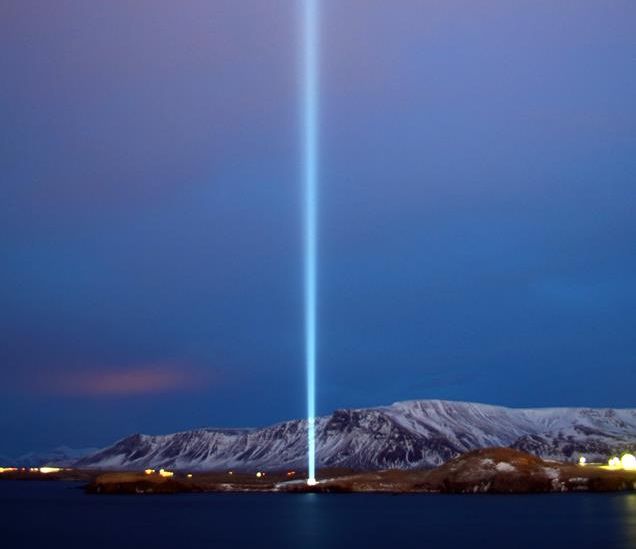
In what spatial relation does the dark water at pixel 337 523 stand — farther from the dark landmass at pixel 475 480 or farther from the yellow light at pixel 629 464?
the yellow light at pixel 629 464

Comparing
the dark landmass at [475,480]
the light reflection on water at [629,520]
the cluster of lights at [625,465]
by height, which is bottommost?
the light reflection on water at [629,520]

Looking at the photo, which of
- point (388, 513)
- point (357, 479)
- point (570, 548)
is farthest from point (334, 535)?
point (357, 479)

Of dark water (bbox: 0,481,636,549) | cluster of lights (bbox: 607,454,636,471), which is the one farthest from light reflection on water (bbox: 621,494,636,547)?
cluster of lights (bbox: 607,454,636,471)

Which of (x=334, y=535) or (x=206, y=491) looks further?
(x=206, y=491)

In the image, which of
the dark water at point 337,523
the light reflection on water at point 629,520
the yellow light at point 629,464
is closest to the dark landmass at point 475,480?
the yellow light at point 629,464

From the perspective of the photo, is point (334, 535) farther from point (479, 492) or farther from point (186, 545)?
point (479, 492)

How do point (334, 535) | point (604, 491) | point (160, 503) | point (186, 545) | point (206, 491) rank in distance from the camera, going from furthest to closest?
point (206, 491)
point (604, 491)
point (160, 503)
point (334, 535)
point (186, 545)

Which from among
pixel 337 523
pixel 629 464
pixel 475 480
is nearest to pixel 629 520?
pixel 337 523

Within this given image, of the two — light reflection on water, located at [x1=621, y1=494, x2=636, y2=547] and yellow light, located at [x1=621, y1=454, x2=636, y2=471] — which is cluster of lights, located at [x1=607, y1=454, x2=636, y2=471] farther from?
light reflection on water, located at [x1=621, y1=494, x2=636, y2=547]
